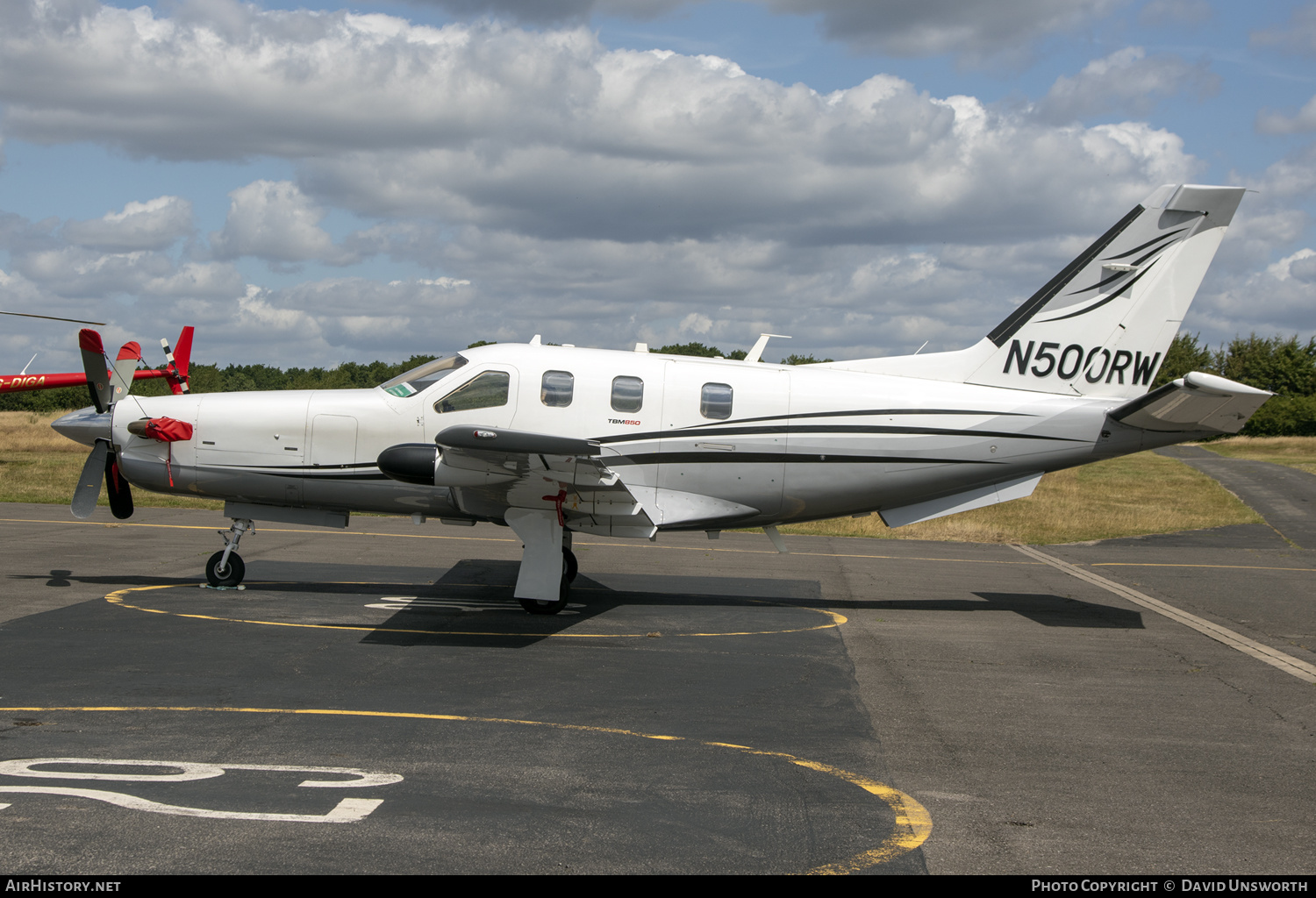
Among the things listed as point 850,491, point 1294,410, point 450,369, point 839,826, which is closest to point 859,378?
point 850,491

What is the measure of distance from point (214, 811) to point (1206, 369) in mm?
117615

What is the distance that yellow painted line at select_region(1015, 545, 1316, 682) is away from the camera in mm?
10555

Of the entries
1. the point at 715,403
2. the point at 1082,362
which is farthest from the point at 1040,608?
the point at 715,403

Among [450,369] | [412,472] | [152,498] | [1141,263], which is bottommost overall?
[152,498]

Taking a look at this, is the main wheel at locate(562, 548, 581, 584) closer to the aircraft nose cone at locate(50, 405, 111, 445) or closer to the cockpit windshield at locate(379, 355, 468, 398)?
the cockpit windshield at locate(379, 355, 468, 398)

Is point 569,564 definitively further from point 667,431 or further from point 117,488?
point 117,488

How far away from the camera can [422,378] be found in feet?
40.7

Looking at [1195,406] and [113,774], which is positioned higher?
[1195,406]

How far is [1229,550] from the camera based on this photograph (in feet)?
71.3

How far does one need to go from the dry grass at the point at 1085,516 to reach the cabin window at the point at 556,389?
416 inches

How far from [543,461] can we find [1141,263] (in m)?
8.61

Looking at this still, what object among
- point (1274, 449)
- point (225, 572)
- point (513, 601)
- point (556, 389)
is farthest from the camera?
point (1274, 449)
